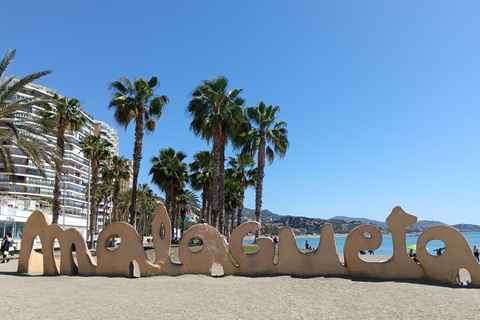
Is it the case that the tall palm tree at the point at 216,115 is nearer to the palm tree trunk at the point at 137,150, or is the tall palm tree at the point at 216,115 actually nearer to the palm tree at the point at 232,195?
the palm tree trunk at the point at 137,150

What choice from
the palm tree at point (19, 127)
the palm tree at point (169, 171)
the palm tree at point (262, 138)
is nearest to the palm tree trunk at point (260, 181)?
the palm tree at point (262, 138)

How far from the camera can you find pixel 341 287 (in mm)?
11039

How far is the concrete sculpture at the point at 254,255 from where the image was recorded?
11.8m

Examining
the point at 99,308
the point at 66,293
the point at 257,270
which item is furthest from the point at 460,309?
the point at 66,293

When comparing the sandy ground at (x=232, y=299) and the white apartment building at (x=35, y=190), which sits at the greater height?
the white apartment building at (x=35, y=190)

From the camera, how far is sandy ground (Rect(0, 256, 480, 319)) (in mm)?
8383

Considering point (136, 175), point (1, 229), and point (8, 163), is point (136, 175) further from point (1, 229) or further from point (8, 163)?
point (1, 229)

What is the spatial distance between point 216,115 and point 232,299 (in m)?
17.0

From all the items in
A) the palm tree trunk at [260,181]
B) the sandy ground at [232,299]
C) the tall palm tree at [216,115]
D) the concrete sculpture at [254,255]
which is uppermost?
the tall palm tree at [216,115]

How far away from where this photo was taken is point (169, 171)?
3675 centimetres

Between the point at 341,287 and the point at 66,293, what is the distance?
7.84 m

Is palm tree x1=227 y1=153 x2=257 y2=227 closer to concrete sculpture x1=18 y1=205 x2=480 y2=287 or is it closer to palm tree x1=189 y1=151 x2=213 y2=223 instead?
palm tree x1=189 y1=151 x2=213 y2=223

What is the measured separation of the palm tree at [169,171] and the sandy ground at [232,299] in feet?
77.5

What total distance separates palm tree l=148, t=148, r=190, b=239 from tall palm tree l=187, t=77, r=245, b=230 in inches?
412
